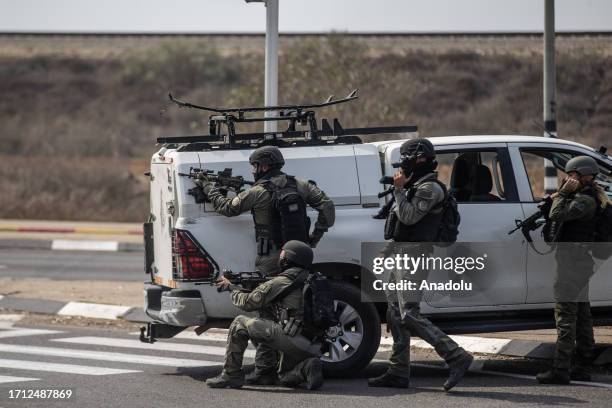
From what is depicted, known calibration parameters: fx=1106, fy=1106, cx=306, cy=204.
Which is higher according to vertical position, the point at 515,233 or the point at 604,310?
the point at 515,233

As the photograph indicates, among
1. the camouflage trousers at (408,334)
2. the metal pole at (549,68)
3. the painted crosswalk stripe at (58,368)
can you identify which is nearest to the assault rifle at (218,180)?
the camouflage trousers at (408,334)

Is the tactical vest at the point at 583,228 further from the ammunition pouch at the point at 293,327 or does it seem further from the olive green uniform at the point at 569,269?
the ammunition pouch at the point at 293,327

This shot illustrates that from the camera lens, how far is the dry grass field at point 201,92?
87.7ft

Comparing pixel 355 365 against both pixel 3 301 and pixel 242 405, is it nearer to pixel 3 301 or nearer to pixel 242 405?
pixel 242 405

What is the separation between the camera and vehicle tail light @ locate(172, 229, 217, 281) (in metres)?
8.76

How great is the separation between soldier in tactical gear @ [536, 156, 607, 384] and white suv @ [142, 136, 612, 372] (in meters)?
0.62

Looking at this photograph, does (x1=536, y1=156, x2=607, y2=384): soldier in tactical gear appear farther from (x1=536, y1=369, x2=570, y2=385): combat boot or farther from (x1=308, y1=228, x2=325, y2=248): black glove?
(x1=308, y1=228, x2=325, y2=248): black glove

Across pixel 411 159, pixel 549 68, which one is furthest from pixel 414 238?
pixel 549 68

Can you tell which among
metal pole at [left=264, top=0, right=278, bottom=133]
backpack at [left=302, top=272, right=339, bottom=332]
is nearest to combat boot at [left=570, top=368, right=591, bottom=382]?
backpack at [left=302, top=272, right=339, bottom=332]

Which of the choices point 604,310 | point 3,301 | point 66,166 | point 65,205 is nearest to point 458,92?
point 66,166

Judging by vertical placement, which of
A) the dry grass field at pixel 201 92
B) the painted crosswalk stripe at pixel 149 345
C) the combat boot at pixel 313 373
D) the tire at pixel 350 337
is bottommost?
the painted crosswalk stripe at pixel 149 345

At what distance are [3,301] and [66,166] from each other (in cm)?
2225

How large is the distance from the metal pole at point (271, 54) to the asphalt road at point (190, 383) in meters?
2.78

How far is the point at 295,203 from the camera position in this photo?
8.62 meters
